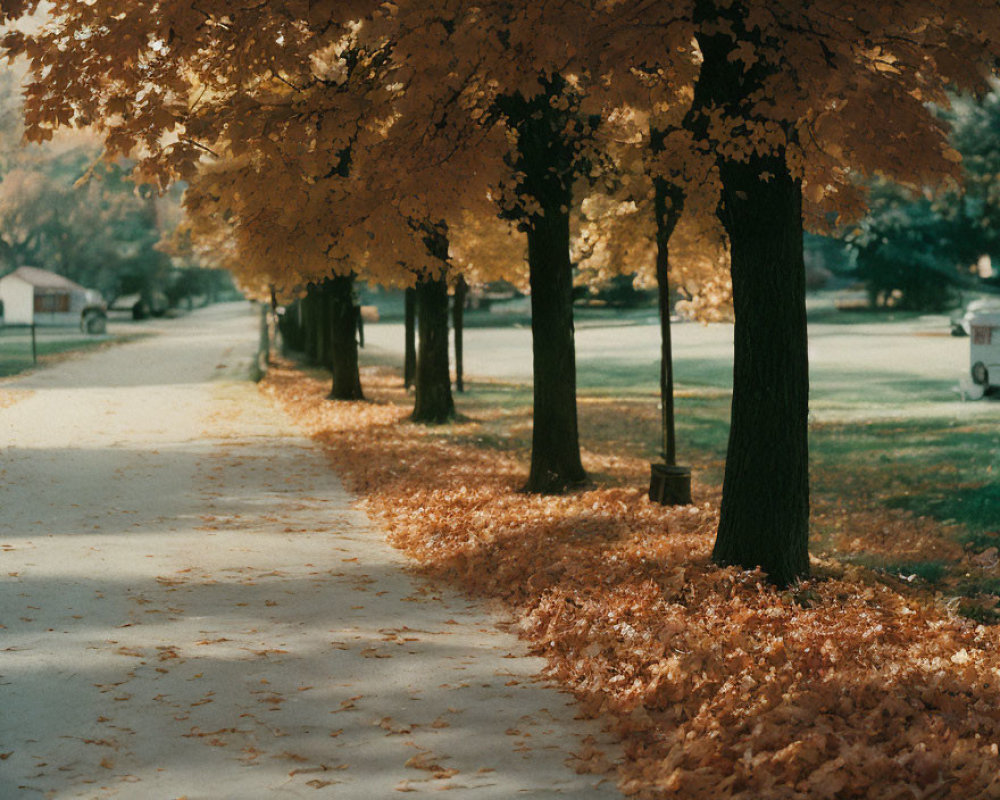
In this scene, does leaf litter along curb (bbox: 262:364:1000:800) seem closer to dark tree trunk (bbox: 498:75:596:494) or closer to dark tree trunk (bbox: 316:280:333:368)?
dark tree trunk (bbox: 498:75:596:494)

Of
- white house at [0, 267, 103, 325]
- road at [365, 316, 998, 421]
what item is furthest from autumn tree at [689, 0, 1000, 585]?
white house at [0, 267, 103, 325]

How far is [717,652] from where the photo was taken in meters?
6.27

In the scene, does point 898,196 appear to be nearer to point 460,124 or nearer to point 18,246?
point 460,124

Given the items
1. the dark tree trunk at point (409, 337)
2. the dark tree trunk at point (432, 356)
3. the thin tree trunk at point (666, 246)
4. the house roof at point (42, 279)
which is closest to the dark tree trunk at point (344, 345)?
the dark tree trunk at point (409, 337)

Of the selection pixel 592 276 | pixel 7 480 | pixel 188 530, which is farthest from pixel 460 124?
pixel 592 276

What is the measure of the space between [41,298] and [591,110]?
73.6 meters

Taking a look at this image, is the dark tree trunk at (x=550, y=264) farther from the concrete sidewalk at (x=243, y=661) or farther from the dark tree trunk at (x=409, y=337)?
the dark tree trunk at (x=409, y=337)

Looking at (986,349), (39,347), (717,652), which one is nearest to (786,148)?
(717,652)

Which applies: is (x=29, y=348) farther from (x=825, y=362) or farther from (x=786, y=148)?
(x=786, y=148)

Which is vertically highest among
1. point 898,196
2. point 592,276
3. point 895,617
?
point 898,196

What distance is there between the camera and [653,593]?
25.8 ft

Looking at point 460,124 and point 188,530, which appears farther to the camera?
point 188,530

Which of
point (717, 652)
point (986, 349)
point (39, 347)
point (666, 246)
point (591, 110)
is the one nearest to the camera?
point (717, 652)

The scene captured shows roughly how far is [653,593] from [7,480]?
9161 millimetres
